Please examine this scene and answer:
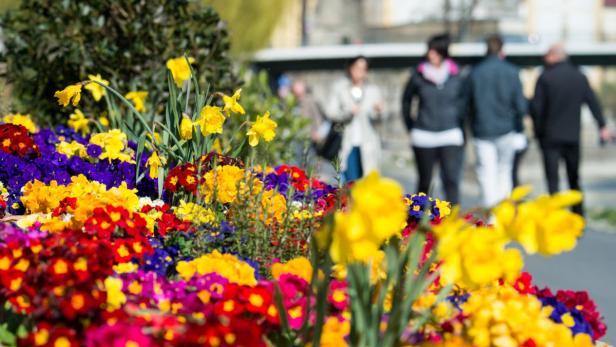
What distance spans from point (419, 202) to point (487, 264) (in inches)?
77.4

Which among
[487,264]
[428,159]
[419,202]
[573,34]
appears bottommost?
[573,34]

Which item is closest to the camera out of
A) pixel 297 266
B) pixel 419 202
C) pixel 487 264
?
pixel 487 264

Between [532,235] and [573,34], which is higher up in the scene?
[532,235]

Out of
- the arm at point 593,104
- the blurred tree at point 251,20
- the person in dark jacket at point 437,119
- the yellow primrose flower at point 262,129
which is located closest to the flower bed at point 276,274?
the yellow primrose flower at point 262,129

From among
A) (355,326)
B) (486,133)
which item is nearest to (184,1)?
(486,133)

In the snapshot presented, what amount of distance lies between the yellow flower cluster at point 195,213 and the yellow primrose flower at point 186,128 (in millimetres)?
413

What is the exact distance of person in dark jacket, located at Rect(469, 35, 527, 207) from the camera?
9000mm

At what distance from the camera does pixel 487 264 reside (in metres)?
2.26

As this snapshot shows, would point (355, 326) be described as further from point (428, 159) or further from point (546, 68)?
point (546, 68)

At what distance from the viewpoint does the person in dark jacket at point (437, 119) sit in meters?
8.55

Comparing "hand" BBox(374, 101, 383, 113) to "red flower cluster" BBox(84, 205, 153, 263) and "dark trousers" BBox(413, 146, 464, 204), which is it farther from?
"red flower cluster" BBox(84, 205, 153, 263)

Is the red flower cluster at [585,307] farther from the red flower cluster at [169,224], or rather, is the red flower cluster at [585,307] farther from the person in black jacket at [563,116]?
the person in black jacket at [563,116]

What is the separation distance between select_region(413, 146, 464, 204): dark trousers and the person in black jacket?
1389mm

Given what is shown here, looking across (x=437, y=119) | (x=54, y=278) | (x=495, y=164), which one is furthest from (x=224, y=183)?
(x=495, y=164)
